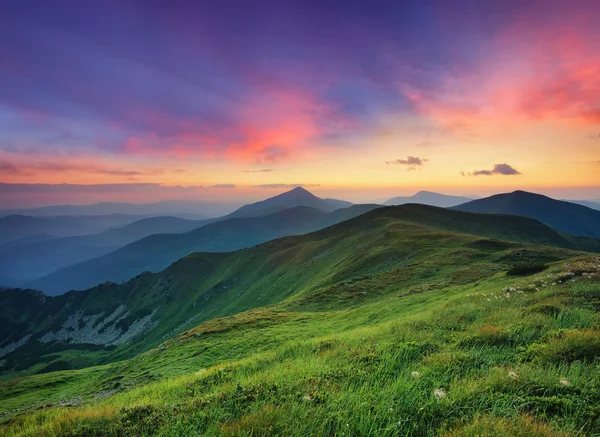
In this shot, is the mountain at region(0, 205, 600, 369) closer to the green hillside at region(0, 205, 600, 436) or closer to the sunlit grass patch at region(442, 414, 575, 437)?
the green hillside at region(0, 205, 600, 436)

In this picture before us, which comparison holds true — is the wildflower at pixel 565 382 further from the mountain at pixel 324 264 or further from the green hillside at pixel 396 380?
the mountain at pixel 324 264

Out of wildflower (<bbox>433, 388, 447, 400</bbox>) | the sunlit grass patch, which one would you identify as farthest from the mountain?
the sunlit grass patch

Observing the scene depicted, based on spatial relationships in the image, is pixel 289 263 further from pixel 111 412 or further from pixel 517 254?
pixel 111 412

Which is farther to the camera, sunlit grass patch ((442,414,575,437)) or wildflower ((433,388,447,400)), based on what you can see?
wildflower ((433,388,447,400))

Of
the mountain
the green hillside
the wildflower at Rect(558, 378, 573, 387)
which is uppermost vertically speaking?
the wildflower at Rect(558, 378, 573, 387)

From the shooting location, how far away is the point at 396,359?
8.87 m

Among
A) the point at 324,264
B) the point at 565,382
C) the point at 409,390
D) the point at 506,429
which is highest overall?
the point at 506,429

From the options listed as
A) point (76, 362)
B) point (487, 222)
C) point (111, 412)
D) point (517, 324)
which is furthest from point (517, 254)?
point (76, 362)

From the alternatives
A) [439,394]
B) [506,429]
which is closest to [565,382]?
[439,394]

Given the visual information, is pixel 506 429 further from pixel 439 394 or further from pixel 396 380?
pixel 396 380

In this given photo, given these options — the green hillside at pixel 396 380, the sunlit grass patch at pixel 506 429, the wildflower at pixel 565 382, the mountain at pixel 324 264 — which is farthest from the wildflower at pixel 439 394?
the mountain at pixel 324 264

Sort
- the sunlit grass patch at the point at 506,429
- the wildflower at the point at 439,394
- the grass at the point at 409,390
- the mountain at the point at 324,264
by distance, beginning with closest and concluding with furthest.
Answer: the sunlit grass patch at the point at 506,429
the grass at the point at 409,390
the wildflower at the point at 439,394
the mountain at the point at 324,264

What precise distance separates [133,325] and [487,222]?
654 ft

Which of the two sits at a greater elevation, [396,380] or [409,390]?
[409,390]
